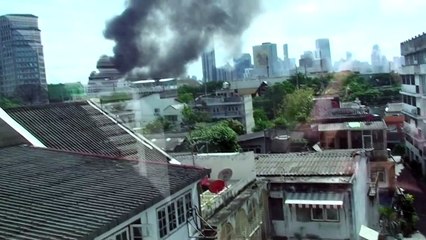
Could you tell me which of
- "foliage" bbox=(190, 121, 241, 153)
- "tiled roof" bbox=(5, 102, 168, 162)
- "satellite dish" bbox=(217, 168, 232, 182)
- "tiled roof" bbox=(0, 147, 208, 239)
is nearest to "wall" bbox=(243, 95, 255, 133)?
"foliage" bbox=(190, 121, 241, 153)

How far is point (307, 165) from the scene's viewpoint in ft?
15.1

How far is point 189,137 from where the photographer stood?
733cm

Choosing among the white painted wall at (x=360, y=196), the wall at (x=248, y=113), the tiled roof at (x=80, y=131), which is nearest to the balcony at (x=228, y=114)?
the wall at (x=248, y=113)

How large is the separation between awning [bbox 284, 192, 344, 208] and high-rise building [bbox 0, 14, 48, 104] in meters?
2.21

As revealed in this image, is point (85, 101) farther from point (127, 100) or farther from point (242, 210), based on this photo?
point (242, 210)

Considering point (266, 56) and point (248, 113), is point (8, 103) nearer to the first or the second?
point (266, 56)

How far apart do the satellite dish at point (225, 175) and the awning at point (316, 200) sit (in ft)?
1.82

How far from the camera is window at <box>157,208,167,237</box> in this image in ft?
7.57

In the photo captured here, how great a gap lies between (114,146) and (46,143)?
61 cm

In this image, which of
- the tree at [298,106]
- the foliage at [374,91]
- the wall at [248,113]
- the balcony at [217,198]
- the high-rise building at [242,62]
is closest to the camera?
the balcony at [217,198]

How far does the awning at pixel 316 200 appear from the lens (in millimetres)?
3932

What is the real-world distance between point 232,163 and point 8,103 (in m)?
1.93

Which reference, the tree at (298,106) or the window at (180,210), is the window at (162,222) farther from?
the tree at (298,106)

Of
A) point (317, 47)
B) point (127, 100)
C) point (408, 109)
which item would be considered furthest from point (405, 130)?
point (127, 100)
